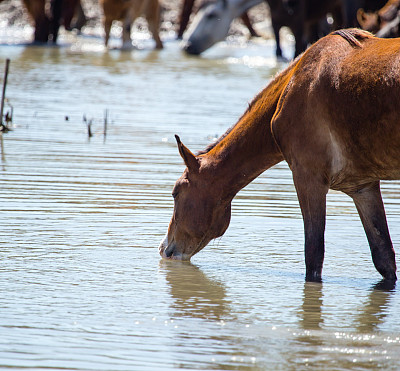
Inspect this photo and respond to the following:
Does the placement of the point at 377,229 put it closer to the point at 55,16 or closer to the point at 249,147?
the point at 249,147

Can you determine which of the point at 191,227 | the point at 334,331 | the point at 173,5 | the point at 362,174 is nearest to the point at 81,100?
the point at 191,227

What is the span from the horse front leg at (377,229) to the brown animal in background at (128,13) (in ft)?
61.5

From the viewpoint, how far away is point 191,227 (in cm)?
601

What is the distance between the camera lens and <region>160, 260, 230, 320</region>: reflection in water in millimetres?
4852

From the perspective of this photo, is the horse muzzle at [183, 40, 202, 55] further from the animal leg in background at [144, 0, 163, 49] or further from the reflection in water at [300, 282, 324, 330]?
the reflection in water at [300, 282, 324, 330]

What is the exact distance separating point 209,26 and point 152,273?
17044 millimetres

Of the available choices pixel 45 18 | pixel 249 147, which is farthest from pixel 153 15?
pixel 249 147

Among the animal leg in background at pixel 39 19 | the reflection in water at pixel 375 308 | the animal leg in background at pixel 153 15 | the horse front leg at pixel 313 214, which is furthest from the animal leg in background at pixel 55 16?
the reflection in water at pixel 375 308

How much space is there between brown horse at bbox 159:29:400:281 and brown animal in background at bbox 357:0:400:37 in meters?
8.75

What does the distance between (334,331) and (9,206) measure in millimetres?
3357

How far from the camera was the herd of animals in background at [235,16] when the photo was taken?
19.0 metres

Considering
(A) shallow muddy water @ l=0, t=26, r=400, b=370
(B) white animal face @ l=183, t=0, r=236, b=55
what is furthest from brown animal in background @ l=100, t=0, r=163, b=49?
(A) shallow muddy water @ l=0, t=26, r=400, b=370

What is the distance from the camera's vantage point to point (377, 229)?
580 centimetres

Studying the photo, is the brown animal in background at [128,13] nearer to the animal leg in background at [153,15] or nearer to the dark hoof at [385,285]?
the animal leg in background at [153,15]
